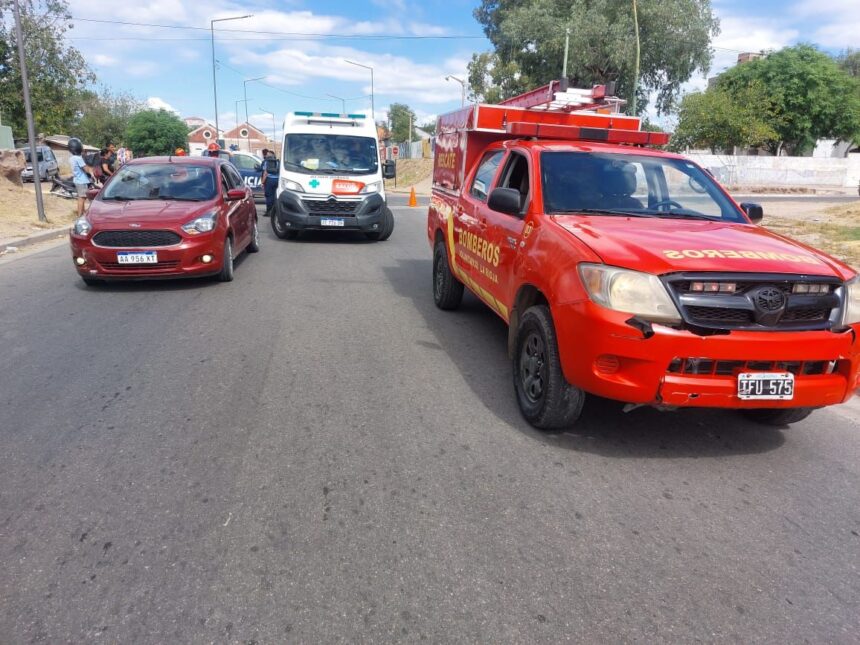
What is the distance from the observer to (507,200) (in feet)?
15.3

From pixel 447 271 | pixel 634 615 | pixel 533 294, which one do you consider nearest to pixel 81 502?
pixel 634 615

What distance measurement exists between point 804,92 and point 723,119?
10364 millimetres

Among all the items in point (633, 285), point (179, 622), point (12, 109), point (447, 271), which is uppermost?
point (12, 109)

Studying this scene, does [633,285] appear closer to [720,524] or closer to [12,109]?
[720,524]

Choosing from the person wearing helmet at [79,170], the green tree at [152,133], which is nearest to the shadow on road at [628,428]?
the person wearing helmet at [79,170]

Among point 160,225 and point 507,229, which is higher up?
point 507,229

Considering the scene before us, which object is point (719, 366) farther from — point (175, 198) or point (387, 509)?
point (175, 198)

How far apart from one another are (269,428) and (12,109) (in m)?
37.3

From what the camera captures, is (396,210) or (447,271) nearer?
(447,271)

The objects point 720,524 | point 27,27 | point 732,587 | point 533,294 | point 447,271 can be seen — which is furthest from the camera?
point 27,27

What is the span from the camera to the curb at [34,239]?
39.0ft

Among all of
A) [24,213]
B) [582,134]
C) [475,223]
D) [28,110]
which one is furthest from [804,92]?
[475,223]

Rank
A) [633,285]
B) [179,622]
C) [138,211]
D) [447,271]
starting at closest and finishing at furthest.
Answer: [179,622]
[633,285]
[447,271]
[138,211]

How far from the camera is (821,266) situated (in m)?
3.63
